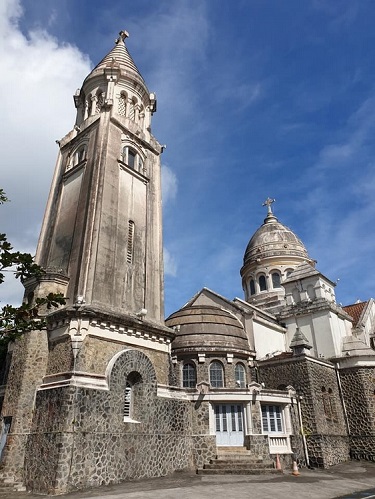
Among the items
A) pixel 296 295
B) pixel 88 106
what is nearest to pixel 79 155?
pixel 88 106

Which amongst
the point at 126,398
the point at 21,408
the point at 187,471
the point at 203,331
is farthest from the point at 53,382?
the point at 203,331

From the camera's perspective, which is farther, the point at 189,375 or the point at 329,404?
the point at 329,404

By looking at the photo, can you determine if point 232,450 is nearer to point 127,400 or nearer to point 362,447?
point 127,400

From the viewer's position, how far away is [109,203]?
20.1 meters

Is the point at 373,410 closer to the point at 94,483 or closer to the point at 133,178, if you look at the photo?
the point at 94,483

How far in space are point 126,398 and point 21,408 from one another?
417 cm

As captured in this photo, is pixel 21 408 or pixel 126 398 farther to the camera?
pixel 126 398

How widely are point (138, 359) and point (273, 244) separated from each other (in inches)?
1022

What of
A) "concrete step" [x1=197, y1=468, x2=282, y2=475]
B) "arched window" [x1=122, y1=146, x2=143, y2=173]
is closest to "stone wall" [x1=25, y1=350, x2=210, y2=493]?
"concrete step" [x1=197, y1=468, x2=282, y2=475]

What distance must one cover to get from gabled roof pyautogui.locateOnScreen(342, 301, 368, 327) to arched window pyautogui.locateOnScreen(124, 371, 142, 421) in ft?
65.9

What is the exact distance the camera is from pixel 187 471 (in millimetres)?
17656

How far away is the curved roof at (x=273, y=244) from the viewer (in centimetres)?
3934

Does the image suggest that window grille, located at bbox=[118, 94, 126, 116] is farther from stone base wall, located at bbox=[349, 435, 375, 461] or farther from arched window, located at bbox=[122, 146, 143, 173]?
stone base wall, located at bbox=[349, 435, 375, 461]

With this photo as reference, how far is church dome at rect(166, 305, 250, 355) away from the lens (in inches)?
922
